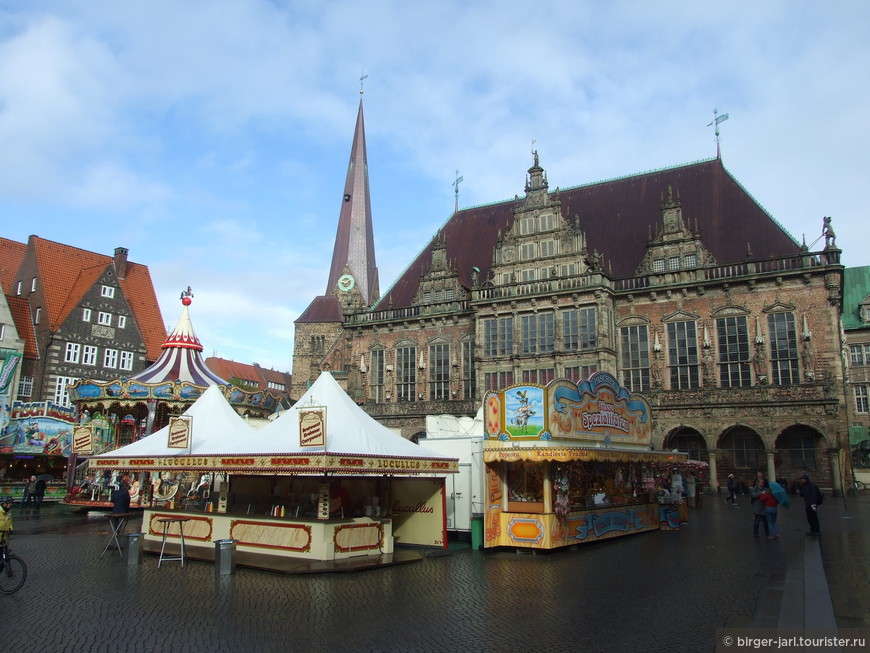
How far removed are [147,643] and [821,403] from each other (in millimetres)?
29048

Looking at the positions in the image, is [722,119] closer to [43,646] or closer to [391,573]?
[391,573]

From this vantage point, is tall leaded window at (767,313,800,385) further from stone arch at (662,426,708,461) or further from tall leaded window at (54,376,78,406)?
tall leaded window at (54,376,78,406)

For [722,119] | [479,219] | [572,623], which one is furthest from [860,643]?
[479,219]

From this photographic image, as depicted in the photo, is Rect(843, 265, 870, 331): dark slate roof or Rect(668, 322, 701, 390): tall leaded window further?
Rect(843, 265, 870, 331): dark slate roof

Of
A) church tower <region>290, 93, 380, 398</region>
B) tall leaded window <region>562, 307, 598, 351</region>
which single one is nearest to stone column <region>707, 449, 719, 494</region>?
tall leaded window <region>562, 307, 598, 351</region>

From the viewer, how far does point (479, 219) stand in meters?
45.2

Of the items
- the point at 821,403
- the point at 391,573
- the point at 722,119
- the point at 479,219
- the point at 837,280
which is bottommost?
the point at 391,573

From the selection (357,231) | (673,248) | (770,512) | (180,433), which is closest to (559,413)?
(770,512)

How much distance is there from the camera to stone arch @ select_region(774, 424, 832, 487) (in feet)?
97.9

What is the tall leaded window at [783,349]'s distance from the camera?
3008 cm

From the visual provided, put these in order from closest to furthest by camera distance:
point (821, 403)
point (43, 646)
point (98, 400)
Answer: point (43, 646)
point (98, 400)
point (821, 403)

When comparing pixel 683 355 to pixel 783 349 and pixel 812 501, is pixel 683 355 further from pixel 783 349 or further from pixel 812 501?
pixel 812 501

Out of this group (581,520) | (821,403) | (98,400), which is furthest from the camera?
(821,403)

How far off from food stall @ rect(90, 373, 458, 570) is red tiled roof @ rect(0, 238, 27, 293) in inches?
1365
